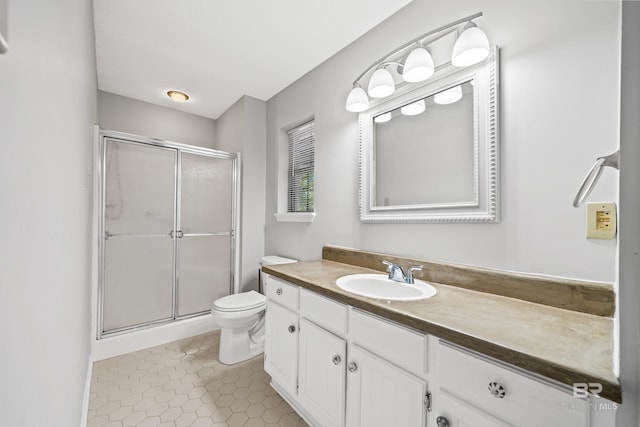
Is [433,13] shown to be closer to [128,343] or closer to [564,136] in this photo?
[564,136]

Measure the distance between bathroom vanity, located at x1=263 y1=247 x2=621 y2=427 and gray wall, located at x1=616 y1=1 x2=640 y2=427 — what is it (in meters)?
0.04

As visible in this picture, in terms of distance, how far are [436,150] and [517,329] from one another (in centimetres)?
97

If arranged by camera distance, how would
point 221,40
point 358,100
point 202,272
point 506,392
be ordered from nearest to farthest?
point 506,392 → point 358,100 → point 221,40 → point 202,272

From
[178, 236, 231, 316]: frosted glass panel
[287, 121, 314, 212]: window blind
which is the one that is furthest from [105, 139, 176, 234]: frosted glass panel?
[287, 121, 314, 212]: window blind

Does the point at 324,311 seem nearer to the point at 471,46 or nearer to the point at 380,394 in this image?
the point at 380,394

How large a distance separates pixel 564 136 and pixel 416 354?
3.36ft

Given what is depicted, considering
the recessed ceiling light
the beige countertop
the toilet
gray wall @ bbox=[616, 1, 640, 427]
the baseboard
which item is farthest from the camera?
the recessed ceiling light

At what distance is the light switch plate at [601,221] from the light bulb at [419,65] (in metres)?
0.92

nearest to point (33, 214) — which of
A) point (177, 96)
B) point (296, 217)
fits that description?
point (296, 217)

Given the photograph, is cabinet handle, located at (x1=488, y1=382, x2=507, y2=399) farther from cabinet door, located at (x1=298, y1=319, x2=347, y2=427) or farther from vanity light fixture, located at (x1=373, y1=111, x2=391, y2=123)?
vanity light fixture, located at (x1=373, y1=111, x2=391, y2=123)

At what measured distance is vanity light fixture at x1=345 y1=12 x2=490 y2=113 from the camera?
3.94 ft

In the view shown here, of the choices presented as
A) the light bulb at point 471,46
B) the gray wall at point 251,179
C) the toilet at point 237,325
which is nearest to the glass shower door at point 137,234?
the gray wall at point 251,179

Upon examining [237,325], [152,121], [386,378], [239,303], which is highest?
[152,121]

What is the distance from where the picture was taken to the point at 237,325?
6.83 ft
